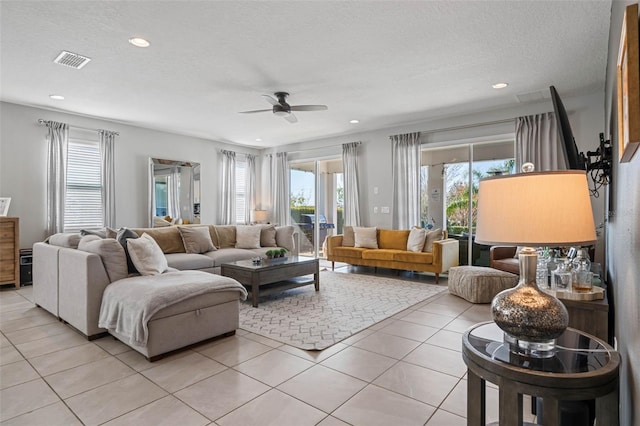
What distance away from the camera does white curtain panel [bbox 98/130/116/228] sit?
5.97 meters

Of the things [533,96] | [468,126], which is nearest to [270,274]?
[468,126]

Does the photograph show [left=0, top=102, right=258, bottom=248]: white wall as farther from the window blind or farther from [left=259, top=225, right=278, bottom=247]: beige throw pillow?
[left=259, top=225, right=278, bottom=247]: beige throw pillow

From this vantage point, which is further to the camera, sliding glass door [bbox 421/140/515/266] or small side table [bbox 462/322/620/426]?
sliding glass door [bbox 421/140/515/266]

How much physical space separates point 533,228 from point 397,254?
182 inches

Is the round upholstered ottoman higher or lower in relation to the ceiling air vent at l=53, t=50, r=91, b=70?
lower

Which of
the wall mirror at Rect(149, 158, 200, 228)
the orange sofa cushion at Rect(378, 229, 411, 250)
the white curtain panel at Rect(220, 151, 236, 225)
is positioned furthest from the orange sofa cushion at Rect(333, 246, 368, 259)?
the wall mirror at Rect(149, 158, 200, 228)

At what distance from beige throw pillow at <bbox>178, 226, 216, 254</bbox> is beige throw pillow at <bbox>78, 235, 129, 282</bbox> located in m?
2.26

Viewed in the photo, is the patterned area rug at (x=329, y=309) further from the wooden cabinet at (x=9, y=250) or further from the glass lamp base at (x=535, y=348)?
the wooden cabinet at (x=9, y=250)

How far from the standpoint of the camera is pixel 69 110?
18.1 feet

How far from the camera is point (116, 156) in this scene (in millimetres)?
6207

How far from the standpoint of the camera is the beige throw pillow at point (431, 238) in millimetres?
5699

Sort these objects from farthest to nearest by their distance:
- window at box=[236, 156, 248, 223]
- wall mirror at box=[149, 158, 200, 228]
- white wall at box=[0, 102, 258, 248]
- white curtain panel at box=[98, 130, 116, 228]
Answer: window at box=[236, 156, 248, 223], wall mirror at box=[149, 158, 200, 228], white curtain panel at box=[98, 130, 116, 228], white wall at box=[0, 102, 258, 248]

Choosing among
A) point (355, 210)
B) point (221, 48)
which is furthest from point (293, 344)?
point (355, 210)

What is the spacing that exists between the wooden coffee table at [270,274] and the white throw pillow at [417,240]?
1878 millimetres
